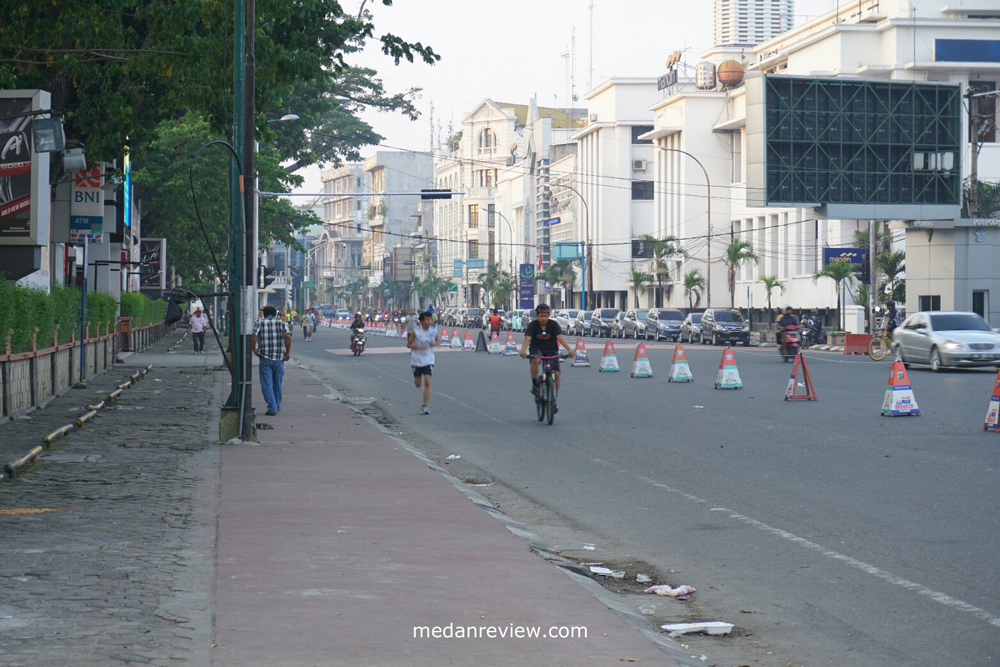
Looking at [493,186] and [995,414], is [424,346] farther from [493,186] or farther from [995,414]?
[493,186]

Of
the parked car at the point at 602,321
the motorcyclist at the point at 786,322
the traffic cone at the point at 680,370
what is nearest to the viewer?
the traffic cone at the point at 680,370

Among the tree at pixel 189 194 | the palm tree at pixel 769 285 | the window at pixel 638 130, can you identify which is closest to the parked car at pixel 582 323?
the palm tree at pixel 769 285

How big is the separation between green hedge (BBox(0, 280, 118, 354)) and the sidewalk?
7.09 meters

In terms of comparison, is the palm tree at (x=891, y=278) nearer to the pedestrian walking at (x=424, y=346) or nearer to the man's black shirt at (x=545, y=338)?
the pedestrian walking at (x=424, y=346)

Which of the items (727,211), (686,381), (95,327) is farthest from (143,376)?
(727,211)

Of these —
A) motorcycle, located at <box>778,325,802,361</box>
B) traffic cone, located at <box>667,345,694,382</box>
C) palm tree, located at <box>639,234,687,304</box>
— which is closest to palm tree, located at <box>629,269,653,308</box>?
palm tree, located at <box>639,234,687,304</box>

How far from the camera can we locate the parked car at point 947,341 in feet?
98.9

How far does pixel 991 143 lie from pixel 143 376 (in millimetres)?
53760

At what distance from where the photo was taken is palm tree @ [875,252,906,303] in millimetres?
52062

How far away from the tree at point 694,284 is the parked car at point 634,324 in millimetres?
9635

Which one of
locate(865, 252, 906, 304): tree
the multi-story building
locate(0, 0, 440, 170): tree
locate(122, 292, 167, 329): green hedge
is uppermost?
the multi-story building

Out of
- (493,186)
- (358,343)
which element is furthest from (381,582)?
(493,186)

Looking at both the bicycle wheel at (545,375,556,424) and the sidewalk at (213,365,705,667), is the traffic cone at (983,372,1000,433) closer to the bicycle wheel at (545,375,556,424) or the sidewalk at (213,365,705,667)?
the bicycle wheel at (545,375,556,424)

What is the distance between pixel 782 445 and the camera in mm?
14984
